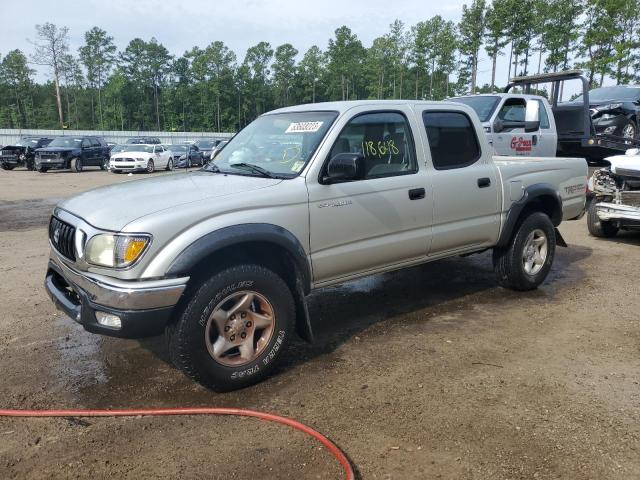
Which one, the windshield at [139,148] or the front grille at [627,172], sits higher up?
the front grille at [627,172]

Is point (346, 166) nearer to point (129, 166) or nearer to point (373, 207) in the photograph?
point (373, 207)

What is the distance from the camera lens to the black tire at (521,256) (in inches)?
211

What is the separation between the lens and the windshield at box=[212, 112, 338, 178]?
3.91 meters

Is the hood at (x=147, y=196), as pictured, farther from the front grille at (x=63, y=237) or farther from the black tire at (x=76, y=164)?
the black tire at (x=76, y=164)

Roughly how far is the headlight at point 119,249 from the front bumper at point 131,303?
0.11m

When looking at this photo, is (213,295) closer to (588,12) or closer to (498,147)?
(498,147)

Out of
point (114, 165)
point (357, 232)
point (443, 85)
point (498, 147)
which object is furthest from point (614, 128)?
point (443, 85)

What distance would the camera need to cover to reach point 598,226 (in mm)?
8391

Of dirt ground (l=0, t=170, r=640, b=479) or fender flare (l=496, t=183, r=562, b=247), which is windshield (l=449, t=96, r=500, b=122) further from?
dirt ground (l=0, t=170, r=640, b=479)

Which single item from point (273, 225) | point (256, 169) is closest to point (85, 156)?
point (256, 169)

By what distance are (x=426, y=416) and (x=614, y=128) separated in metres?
12.2

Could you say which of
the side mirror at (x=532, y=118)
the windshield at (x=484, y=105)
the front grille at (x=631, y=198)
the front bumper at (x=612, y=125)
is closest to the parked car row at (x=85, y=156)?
the windshield at (x=484, y=105)

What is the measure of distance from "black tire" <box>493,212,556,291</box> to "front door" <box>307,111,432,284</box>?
128 centimetres

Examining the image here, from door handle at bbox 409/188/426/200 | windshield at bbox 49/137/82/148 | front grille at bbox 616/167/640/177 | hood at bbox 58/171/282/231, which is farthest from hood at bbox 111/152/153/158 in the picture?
door handle at bbox 409/188/426/200
